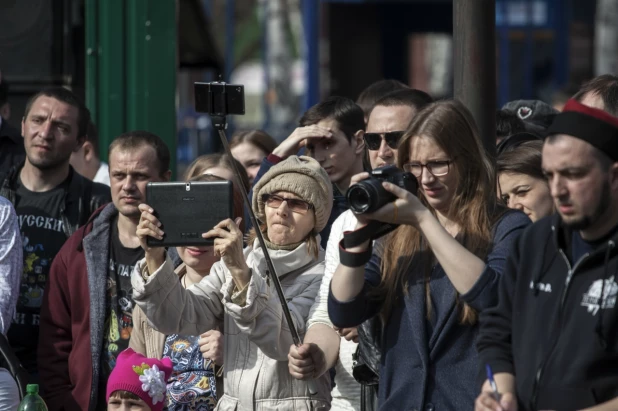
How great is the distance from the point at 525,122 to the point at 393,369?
270 centimetres

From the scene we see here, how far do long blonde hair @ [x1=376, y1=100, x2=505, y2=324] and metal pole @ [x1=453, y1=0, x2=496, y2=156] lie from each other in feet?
2.33

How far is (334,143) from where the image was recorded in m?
5.89

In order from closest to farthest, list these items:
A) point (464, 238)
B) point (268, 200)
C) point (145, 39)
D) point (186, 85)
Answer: point (464, 238) < point (268, 200) < point (145, 39) < point (186, 85)

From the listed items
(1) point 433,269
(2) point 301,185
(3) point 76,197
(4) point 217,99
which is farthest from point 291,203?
(3) point 76,197

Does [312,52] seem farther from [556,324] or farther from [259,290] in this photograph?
[556,324]

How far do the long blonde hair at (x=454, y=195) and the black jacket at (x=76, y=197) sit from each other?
2.48 metres

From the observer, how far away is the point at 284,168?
16.7 ft

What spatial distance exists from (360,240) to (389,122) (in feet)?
4.62

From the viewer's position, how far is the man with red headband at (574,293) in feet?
11.6

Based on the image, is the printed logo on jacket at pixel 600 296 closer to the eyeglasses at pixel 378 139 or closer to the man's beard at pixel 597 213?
the man's beard at pixel 597 213


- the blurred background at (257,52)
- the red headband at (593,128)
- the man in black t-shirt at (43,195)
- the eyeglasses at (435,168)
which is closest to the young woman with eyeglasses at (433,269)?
the eyeglasses at (435,168)

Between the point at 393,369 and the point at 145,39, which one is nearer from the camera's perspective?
the point at 393,369

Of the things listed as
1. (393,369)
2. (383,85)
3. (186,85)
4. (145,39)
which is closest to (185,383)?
(393,369)

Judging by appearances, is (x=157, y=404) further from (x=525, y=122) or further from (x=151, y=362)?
(x=525, y=122)
